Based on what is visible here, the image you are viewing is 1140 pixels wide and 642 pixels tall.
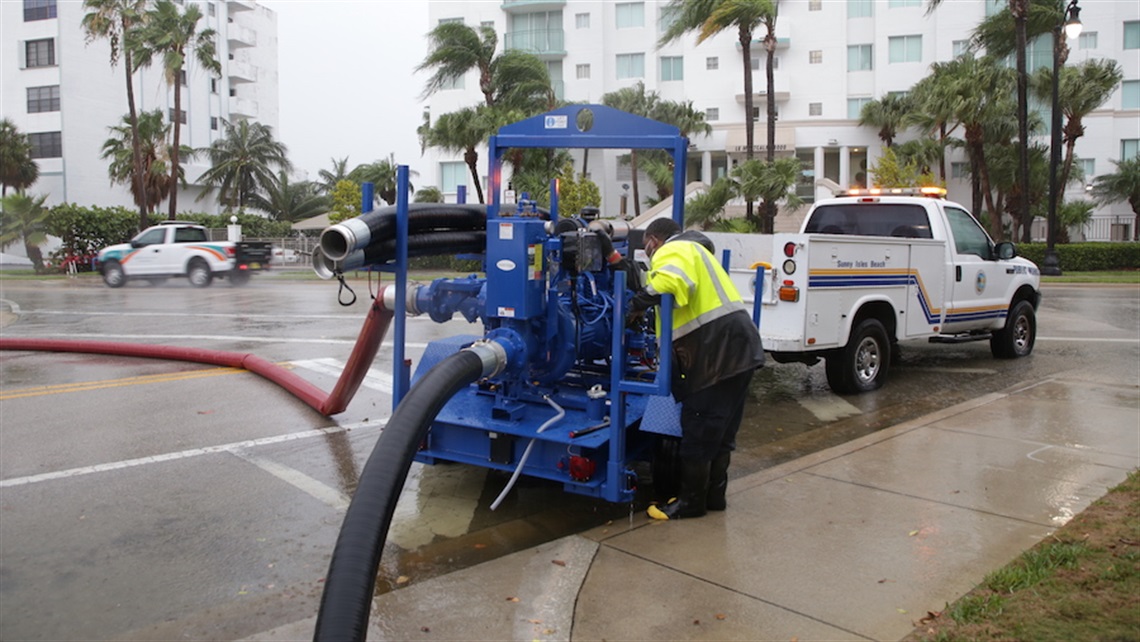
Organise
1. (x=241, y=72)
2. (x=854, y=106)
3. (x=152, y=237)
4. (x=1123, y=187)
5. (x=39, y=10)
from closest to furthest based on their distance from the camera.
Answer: (x=152, y=237), (x=1123, y=187), (x=854, y=106), (x=39, y=10), (x=241, y=72)

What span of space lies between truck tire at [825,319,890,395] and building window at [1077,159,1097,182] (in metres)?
37.6

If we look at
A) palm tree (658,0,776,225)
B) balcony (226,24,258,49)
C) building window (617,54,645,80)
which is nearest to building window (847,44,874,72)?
building window (617,54,645,80)

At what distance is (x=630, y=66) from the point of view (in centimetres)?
4634

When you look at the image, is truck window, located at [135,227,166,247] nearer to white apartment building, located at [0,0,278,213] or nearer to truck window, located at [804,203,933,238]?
truck window, located at [804,203,933,238]

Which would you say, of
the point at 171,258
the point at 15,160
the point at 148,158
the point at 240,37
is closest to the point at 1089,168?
the point at 171,258

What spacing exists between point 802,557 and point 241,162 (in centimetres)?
5655

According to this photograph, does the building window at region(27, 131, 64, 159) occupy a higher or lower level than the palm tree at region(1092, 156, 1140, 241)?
higher

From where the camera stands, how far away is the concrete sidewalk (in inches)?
156

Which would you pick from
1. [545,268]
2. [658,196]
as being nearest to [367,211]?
[545,268]

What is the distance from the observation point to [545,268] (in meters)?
5.50

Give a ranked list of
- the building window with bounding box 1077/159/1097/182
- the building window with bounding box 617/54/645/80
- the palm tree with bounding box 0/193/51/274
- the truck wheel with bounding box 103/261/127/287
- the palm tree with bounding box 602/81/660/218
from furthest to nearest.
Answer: the building window with bounding box 617/54/645/80, the palm tree with bounding box 602/81/660/218, the building window with bounding box 1077/159/1097/182, the palm tree with bounding box 0/193/51/274, the truck wheel with bounding box 103/261/127/287

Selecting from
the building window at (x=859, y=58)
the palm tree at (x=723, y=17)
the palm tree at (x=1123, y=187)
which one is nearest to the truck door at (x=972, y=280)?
the palm tree at (x=723, y=17)

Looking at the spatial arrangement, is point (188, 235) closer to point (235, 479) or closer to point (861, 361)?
point (235, 479)

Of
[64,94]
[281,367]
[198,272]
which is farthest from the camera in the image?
[64,94]
